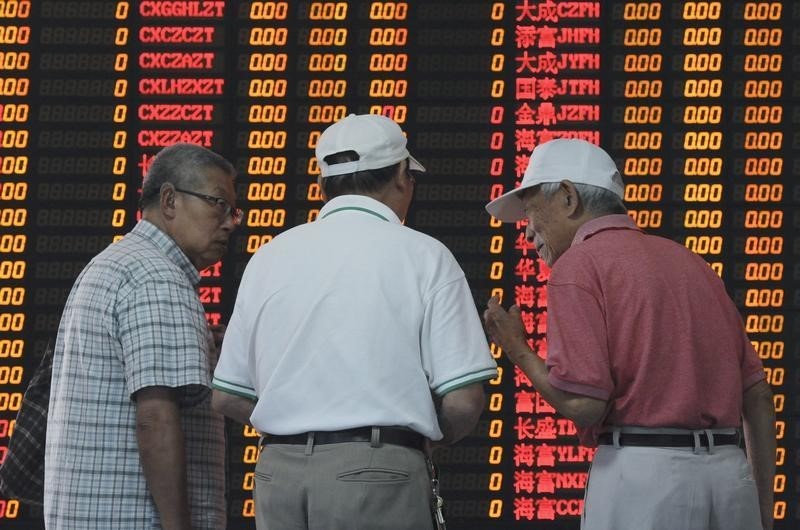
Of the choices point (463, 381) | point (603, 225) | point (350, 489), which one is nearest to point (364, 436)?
point (350, 489)

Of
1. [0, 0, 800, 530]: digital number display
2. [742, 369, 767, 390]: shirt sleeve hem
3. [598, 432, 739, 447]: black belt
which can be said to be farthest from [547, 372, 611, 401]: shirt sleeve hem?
[0, 0, 800, 530]: digital number display

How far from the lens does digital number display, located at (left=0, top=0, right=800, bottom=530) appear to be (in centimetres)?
564

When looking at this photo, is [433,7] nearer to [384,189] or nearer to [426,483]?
[384,189]

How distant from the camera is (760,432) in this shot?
2861 mm

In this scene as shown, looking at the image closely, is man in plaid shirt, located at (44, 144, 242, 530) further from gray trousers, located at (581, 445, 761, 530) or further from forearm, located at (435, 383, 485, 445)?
gray trousers, located at (581, 445, 761, 530)

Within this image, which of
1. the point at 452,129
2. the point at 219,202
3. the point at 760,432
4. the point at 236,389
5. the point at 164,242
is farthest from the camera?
the point at 452,129

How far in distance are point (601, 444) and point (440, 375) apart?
46 cm

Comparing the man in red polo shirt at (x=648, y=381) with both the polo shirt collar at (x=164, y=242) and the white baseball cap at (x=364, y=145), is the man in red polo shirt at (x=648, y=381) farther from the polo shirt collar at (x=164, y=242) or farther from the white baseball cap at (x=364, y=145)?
the polo shirt collar at (x=164, y=242)

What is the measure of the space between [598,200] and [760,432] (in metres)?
0.66

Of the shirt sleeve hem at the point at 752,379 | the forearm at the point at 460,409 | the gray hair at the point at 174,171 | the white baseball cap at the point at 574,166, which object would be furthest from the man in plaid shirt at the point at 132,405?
the shirt sleeve hem at the point at 752,379

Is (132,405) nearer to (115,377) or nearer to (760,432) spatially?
(115,377)

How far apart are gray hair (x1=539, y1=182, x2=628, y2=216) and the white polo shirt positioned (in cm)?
49


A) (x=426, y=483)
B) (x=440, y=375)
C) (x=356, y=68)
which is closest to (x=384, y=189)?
(x=440, y=375)

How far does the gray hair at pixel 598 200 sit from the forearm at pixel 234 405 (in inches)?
34.6
